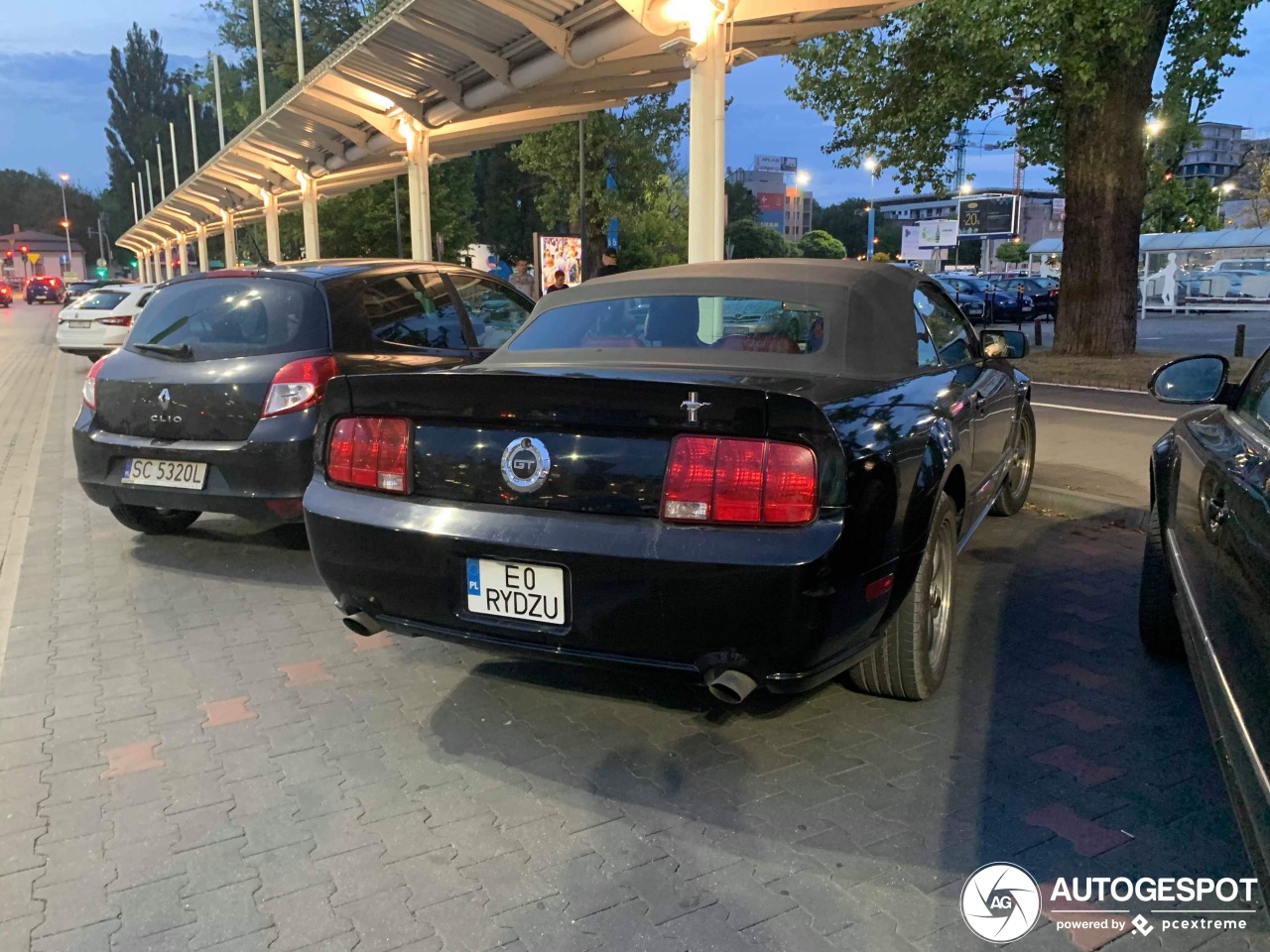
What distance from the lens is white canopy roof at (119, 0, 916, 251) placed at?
9195 mm

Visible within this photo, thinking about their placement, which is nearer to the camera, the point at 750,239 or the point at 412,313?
the point at 412,313

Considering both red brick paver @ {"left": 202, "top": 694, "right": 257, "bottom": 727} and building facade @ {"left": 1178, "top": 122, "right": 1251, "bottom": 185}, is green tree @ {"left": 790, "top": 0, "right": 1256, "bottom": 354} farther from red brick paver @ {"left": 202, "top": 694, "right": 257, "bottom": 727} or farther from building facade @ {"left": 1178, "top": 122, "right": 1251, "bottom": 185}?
building facade @ {"left": 1178, "top": 122, "right": 1251, "bottom": 185}

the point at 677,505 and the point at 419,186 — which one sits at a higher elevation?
the point at 419,186

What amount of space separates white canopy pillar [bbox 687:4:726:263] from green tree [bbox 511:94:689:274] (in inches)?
873

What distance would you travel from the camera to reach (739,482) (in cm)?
279

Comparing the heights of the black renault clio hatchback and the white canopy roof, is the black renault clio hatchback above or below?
below

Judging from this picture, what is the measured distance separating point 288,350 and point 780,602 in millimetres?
3444

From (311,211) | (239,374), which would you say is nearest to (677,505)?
(239,374)

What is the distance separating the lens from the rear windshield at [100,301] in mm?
18639

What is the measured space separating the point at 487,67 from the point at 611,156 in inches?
810

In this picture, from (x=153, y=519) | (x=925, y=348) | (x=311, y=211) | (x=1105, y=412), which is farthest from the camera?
(x=311, y=211)

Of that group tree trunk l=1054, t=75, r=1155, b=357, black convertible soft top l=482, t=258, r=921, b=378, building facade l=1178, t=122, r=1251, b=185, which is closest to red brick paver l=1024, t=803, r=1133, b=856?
black convertible soft top l=482, t=258, r=921, b=378

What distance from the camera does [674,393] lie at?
2.84m

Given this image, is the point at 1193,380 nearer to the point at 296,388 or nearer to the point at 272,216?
the point at 296,388
